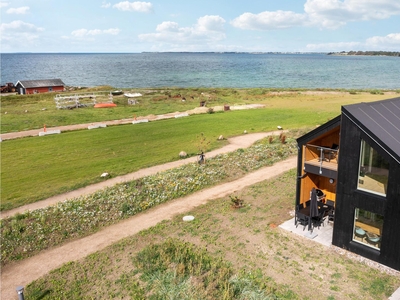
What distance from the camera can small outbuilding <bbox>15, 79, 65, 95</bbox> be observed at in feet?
250

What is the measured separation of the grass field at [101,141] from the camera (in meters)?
23.8

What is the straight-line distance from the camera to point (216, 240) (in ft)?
51.0

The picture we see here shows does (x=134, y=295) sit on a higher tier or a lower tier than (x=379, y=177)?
lower

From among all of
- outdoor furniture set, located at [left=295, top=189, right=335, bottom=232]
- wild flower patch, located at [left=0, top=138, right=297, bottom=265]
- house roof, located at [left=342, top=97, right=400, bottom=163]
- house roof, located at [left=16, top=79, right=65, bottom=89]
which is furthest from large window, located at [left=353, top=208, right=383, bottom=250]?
house roof, located at [left=16, top=79, right=65, bottom=89]

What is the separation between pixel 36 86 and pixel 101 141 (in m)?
53.5

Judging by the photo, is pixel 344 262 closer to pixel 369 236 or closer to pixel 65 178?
pixel 369 236

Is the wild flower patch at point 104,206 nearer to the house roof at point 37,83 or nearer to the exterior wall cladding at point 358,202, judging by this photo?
the exterior wall cladding at point 358,202

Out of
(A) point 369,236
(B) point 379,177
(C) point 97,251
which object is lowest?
(C) point 97,251

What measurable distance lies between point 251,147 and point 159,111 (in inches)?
1003

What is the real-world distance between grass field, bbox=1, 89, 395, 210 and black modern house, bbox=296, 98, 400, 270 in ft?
52.6

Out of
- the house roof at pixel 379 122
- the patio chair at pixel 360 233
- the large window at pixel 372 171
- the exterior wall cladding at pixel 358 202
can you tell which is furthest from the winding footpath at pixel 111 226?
the house roof at pixel 379 122

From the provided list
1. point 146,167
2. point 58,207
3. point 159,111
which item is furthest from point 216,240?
point 159,111

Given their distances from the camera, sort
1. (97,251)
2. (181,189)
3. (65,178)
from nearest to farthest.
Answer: (97,251)
(181,189)
(65,178)

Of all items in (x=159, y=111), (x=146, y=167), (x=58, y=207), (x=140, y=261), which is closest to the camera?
(x=140, y=261)
